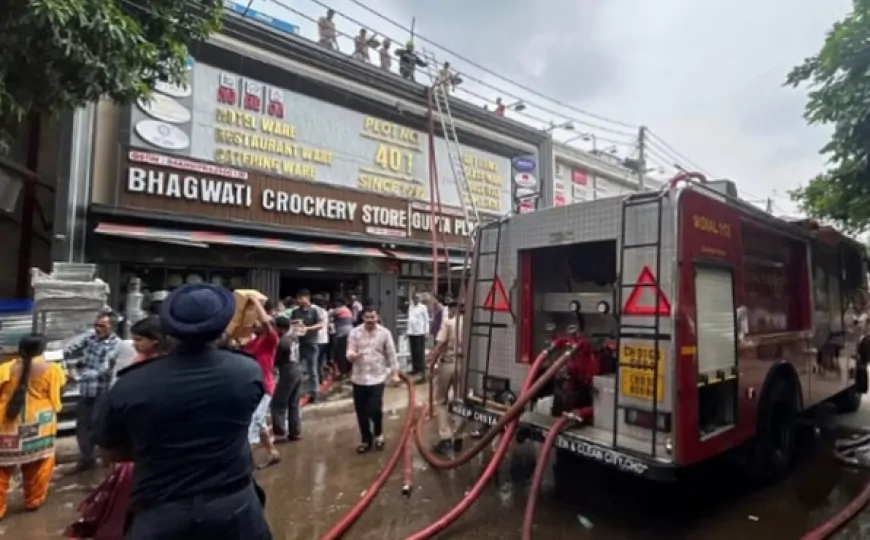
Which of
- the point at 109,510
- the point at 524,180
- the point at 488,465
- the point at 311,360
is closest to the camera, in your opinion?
the point at 109,510

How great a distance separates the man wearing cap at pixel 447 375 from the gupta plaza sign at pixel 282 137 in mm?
5766

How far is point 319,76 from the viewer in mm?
12445

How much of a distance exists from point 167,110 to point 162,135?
474 mm

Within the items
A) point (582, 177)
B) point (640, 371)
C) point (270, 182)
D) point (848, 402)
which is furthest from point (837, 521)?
point (582, 177)

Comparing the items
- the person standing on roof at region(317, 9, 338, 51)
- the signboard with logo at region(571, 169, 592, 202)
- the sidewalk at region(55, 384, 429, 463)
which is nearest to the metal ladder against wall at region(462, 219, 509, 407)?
the sidewalk at region(55, 384, 429, 463)

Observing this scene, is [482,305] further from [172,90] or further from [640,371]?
[172,90]

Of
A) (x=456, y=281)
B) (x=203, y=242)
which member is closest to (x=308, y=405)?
(x=203, y=242)

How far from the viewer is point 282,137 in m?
11.8

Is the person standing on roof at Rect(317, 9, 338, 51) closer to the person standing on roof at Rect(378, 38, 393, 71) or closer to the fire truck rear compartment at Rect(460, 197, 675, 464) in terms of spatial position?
the person standing on roof at Rect(378, 38, 393, 71)

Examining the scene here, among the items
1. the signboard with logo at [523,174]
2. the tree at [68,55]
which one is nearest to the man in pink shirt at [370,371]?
the tree at [68,55]

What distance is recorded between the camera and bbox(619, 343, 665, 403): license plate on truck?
4.03 meters

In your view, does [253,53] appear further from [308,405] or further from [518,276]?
[518,276]

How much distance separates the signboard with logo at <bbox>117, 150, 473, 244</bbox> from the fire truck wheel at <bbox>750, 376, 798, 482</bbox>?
9.12 metres

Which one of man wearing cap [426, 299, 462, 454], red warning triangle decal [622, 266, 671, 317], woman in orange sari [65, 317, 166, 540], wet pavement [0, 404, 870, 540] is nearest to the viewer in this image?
woman in orange sari [65, 317, 166, 540]
